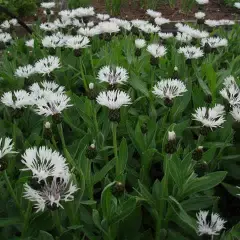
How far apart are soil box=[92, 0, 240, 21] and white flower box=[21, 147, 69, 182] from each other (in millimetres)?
4984

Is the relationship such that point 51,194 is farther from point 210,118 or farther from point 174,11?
point 174,11

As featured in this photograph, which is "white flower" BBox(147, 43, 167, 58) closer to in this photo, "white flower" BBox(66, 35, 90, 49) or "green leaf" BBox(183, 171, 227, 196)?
"white flower" BBox(66, 35, 90, 49)

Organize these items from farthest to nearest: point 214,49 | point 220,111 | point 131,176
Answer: point 214,49 → point 220,111 → point 131,176

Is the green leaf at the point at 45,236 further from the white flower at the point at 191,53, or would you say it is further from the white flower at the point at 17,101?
the white flower at the point at 191,53

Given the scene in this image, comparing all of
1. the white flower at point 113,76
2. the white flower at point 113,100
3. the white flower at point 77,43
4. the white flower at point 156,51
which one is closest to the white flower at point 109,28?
the white flower at point 77,43

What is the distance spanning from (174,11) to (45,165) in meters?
5.60

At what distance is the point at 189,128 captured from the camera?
1659 mm

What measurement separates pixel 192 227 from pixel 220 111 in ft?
1.76

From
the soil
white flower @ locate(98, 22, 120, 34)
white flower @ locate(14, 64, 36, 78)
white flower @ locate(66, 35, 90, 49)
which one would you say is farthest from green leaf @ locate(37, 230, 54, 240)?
the soil

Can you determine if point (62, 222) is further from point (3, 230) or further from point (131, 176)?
point (131, 176)

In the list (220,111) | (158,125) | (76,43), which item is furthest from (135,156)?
(76,43)

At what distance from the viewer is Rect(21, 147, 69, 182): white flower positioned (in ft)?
3.40

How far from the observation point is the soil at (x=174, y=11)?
19.7 ft

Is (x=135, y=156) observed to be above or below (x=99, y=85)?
below
